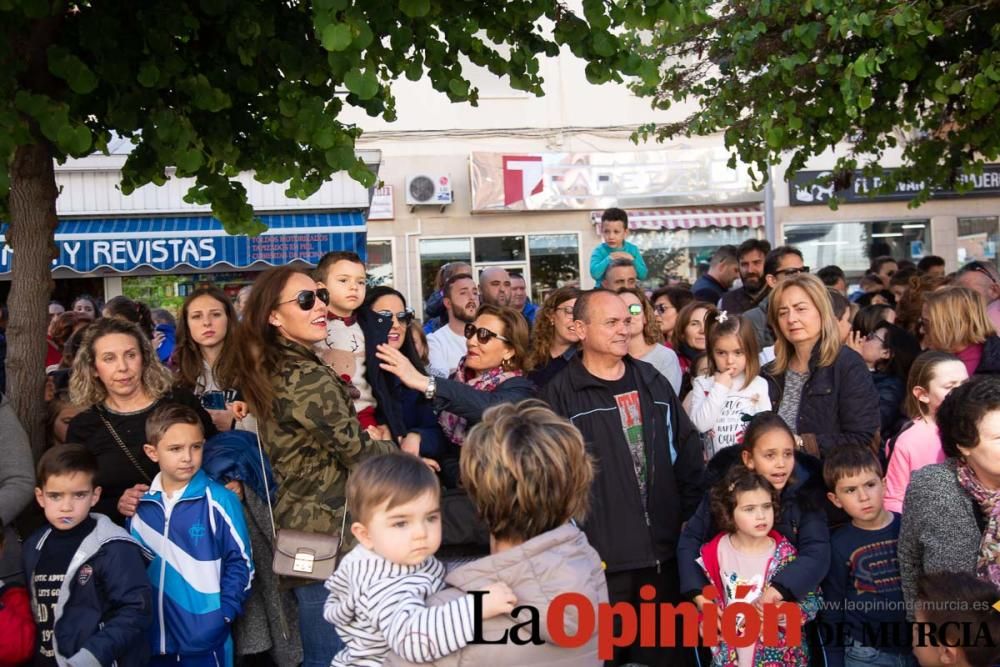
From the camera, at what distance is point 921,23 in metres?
7.25

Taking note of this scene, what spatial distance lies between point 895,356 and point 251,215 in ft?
12.6

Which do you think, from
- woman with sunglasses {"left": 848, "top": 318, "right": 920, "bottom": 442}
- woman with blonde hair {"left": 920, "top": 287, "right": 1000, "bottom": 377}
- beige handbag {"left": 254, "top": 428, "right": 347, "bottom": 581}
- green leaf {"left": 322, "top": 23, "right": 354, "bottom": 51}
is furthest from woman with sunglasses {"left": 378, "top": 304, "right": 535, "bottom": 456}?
woman with blonde hair {"left": 920, "top": 287, "right": 1000, "bottom": 377}

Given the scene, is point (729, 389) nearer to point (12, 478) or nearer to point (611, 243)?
Result: point (611, 243)

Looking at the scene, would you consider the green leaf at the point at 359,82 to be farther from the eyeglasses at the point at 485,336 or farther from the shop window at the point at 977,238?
the shop window at the point at 977,238

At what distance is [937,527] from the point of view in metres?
3.43

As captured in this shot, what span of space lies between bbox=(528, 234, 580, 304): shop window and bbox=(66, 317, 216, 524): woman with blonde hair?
14602 millimetres

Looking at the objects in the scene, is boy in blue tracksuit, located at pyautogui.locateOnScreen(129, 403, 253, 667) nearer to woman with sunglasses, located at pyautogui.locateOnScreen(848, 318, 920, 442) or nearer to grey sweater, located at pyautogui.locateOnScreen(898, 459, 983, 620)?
grey sweater, located at pyautogui.locateOnScreen(898, 459, 983, 620)

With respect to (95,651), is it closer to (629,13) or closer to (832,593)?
(832,593)

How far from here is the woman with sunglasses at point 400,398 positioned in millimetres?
4152

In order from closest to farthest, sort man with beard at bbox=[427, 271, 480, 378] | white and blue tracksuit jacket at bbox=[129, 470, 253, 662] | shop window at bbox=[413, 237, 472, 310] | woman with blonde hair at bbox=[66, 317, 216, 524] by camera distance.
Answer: white and blue tracksuit jacket at bbox=[129, 470, 253, 662], woman with blonde hair at bbox=[66, 317, 216, 524], man with beard at bbox=[427, 271, 480, 378], shop window at bbox=[413, 237, 472, 310]

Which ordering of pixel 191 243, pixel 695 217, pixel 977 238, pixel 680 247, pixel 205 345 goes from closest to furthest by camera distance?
pixel 205 345 → pixel 191 243 → pixel 695 217 → pixel 680 247 → pixel 977 238

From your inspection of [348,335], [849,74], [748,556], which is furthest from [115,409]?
[849,74]

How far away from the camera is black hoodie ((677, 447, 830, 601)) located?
3994mm

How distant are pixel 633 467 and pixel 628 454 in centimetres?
6
